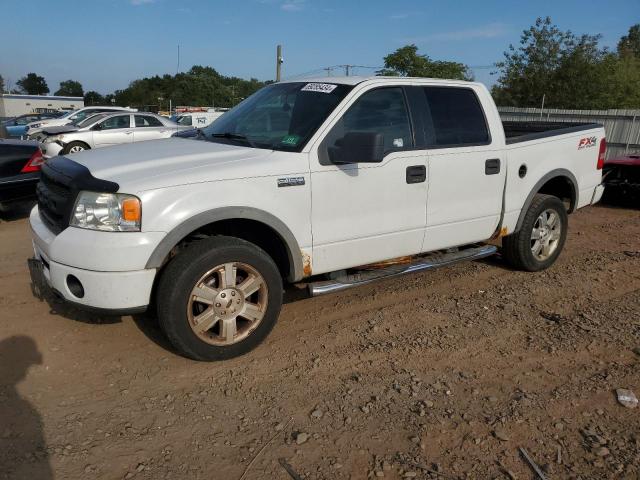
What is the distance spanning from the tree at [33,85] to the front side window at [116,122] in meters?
107

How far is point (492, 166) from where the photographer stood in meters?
4.61

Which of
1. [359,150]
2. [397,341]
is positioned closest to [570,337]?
[397,341]

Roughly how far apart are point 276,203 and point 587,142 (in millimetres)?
3892

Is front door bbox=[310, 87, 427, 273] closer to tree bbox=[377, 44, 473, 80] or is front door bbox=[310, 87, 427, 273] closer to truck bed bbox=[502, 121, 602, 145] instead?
truck bed bbox=[502, 121, 602, 145]

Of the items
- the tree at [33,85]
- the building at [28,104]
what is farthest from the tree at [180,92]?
the tree at [33,85]

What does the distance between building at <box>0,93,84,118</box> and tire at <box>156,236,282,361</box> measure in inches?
2372

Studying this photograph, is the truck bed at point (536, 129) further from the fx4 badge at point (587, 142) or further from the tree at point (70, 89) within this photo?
the tree at point (70, 89)

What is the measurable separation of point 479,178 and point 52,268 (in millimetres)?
3443

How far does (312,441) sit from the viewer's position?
273cm

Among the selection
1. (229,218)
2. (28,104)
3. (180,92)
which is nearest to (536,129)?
(229,218)

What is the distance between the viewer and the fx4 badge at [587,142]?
5465 millimetres

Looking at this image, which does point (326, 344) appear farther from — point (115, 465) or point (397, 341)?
point (115, 465)

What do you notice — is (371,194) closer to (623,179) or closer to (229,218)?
(229,218)

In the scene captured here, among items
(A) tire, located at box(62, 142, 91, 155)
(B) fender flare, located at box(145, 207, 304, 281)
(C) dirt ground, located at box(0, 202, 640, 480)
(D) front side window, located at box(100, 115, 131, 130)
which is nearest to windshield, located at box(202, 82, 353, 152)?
(B) fender flare, located at box(145, 207, 304, 281)
